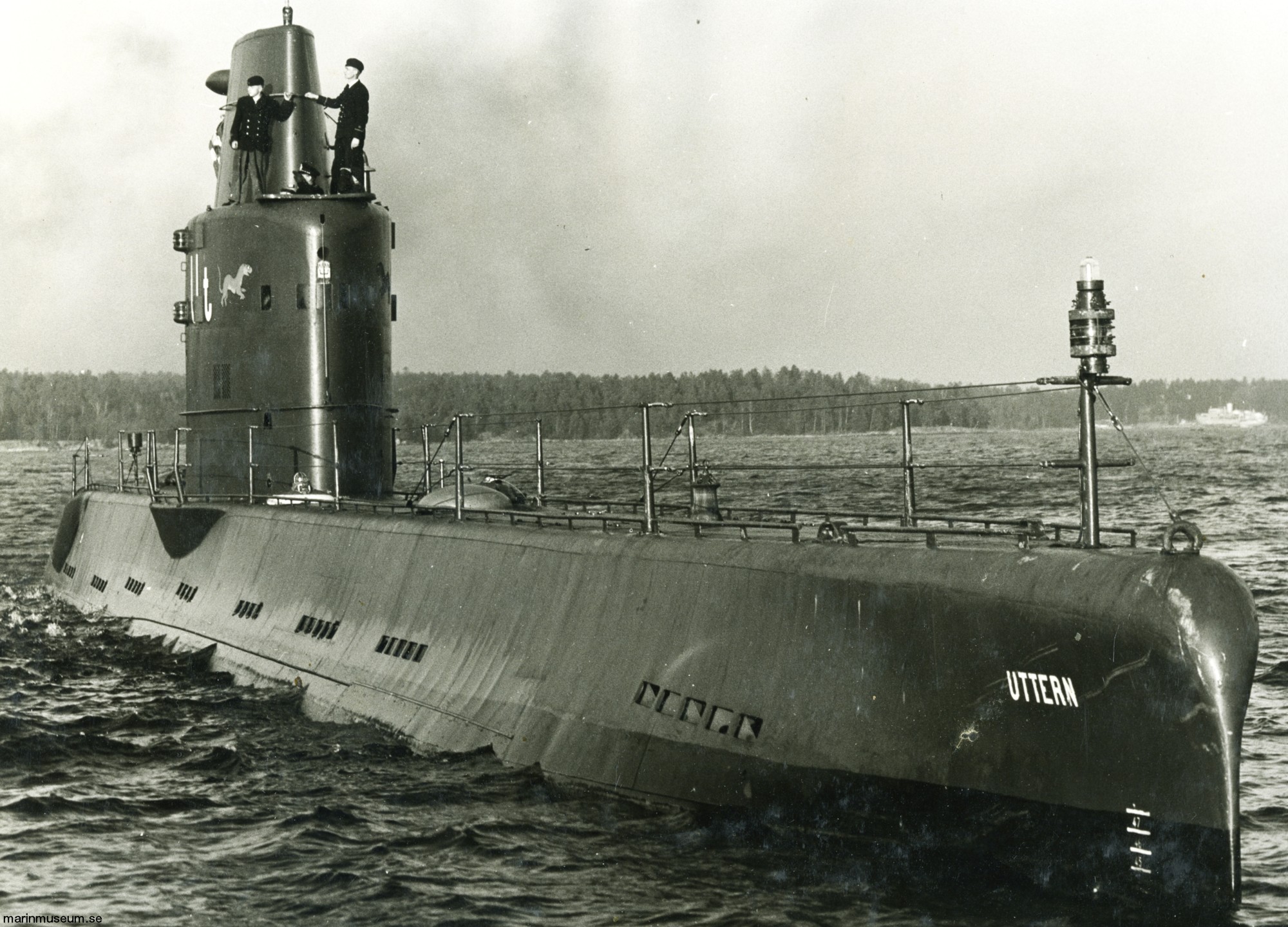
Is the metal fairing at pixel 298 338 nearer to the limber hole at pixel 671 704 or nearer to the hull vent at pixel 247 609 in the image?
the hull vent at pixel 247 609

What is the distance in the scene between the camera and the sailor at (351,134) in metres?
17.7

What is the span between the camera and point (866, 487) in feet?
167

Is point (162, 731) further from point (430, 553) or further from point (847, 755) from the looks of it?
point (847, 755)

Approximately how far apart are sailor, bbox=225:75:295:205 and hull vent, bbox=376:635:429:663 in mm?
7402

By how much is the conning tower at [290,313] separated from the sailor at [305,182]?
111mm

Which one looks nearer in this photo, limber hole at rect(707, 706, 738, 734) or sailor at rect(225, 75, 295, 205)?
limber hole at rect(707, 706, 738, 734)

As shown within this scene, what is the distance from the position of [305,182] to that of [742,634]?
36.5ft

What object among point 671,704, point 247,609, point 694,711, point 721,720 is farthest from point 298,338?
point 721,720

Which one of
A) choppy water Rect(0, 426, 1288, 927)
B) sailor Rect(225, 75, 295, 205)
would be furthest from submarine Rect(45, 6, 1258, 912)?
sailor Rect(225, 75, 295, 205)

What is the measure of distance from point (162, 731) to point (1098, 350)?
366 inches

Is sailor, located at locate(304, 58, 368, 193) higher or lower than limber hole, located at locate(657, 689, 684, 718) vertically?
higher

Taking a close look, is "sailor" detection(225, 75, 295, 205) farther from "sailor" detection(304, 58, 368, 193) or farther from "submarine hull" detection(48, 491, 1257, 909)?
"submarine hull" detection(48, 491, 1257, 909)

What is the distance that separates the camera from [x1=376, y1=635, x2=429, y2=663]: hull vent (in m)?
12.5

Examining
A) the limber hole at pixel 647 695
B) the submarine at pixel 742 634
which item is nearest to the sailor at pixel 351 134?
the submarine at pixel 742 634
